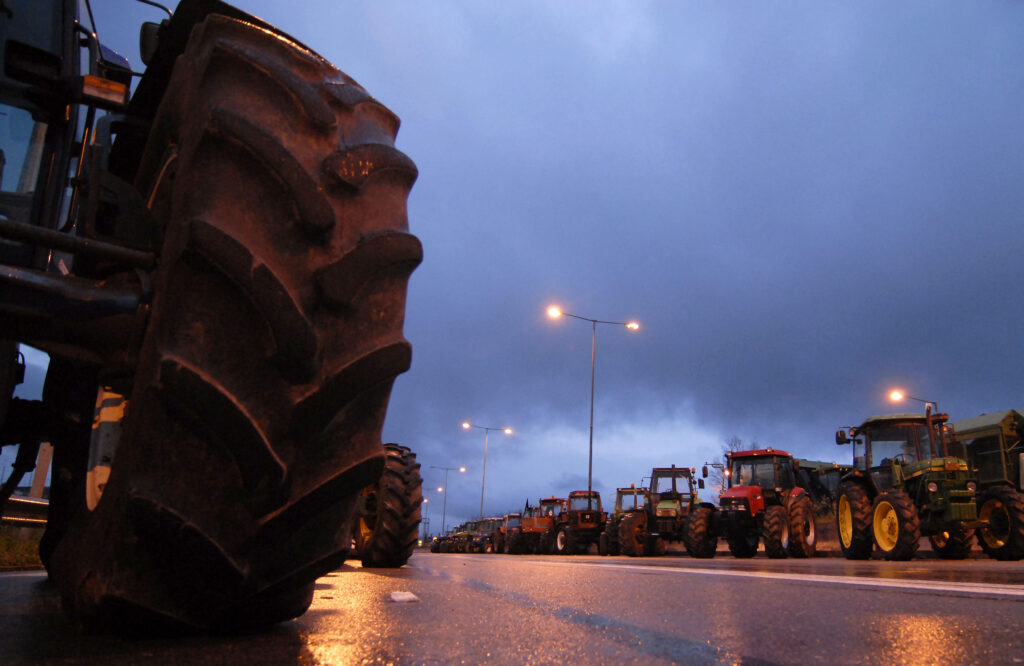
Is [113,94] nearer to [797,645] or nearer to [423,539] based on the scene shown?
[797,645]

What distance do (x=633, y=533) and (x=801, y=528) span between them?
602 cm

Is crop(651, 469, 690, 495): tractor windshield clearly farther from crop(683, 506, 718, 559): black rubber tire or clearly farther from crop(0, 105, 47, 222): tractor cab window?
crop(0, 105, 47, 222): tractor cab window

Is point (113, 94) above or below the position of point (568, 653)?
above

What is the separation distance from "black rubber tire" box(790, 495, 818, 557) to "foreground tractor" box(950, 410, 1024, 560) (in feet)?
9.68

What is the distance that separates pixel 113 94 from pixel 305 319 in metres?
1.40

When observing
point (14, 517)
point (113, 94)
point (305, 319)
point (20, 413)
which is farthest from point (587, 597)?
point (14, 517)

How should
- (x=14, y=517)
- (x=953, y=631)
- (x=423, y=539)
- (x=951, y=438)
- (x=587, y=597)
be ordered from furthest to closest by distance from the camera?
1. (x=423, y=539)
2. (x=951, y=438)
3. (x=14, y=517)
4. (x=587, y=597)
5. (x=953, y=631)

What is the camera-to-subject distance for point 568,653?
1552 mm

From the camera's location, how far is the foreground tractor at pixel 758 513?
553 inches

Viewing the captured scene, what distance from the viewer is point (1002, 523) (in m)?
12.8

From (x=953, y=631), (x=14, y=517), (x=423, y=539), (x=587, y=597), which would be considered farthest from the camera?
(x=423, y=539)

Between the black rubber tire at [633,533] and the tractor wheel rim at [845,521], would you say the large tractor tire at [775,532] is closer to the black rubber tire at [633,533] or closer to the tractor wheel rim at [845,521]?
the tractor wheel rim at [845,521]

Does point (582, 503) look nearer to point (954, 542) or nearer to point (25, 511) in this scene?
point (954, 542)

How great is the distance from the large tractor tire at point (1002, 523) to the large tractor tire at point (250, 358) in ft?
45.0
